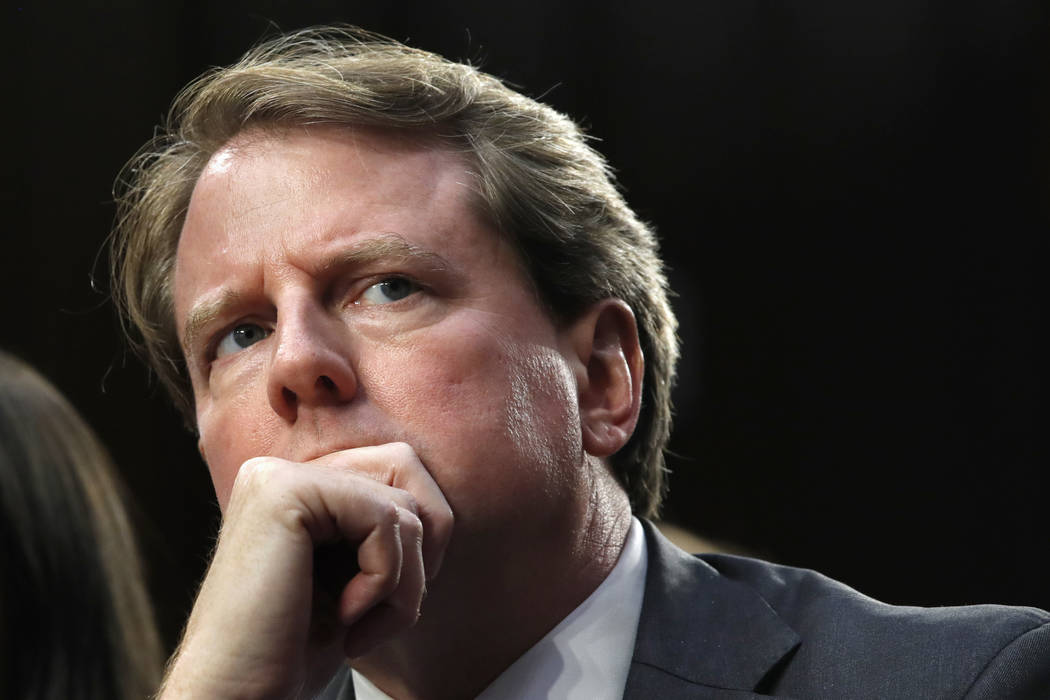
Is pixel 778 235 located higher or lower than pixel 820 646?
higher

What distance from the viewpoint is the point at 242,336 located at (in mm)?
1949

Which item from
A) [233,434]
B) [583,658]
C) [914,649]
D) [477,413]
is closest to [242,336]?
[233,434]

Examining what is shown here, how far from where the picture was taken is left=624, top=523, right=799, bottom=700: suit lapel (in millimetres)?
1844

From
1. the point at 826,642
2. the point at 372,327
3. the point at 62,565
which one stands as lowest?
the point at 62,565

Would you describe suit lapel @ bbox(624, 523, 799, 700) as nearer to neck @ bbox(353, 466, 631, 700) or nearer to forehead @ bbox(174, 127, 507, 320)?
neck @ bbox(353, 466, 631, 700)

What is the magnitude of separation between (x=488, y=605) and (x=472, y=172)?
722 mm

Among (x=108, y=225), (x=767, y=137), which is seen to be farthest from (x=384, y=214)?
(x=108, y=225)

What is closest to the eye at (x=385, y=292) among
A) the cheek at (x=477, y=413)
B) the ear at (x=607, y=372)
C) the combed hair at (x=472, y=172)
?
the cheek at (x=477, y=413)

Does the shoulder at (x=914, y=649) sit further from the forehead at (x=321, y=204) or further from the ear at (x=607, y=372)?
the forehead at (x=321, y=204)

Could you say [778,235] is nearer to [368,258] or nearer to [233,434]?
[368,258]

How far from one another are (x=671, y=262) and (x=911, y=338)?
58 cm

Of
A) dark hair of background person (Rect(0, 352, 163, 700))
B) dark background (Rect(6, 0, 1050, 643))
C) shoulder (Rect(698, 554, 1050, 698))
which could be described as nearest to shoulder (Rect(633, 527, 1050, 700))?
shoulder (Rect(698, 554, 1050, 698))

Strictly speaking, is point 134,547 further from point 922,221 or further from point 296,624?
point 922,221

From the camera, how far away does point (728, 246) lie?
2.79 metres
